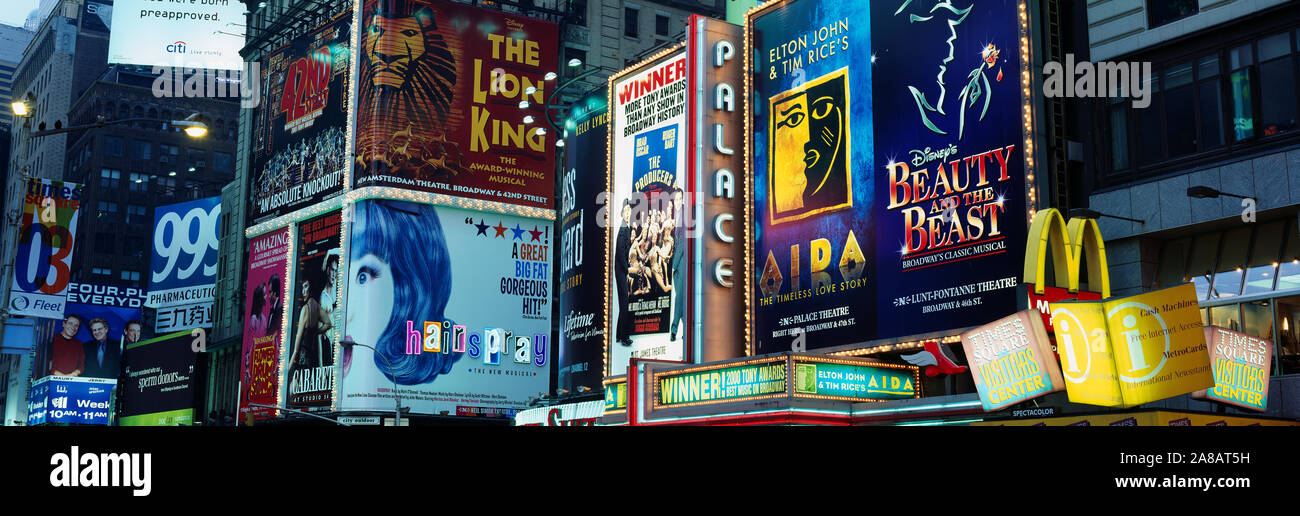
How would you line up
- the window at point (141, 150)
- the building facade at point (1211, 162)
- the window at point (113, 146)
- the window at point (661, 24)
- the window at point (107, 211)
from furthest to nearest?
the window at point (141, 150) → the window at point (113, 146) → the window at point (107, 211) → the window at point (661, 24) → the building facade at point (1211, 162)

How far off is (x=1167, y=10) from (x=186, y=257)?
69.4m

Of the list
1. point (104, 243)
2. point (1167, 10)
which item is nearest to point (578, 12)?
point (1167, 10)

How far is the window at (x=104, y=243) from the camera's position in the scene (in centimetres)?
14125

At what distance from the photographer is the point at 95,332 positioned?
96.8 m

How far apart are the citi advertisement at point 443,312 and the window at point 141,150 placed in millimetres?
90901

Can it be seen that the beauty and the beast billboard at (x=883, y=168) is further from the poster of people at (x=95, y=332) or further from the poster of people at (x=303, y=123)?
the poster of people at (x=95, y=332)

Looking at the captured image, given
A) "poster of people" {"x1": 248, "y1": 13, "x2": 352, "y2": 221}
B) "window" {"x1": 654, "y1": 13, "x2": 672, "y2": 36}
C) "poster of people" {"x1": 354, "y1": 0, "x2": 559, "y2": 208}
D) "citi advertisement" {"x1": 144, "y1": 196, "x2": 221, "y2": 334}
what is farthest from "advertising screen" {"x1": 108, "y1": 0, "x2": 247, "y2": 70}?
"window" {"x1": 654, "y1": 13, "x2": 672, "y2": 36}

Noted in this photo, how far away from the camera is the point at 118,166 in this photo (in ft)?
468

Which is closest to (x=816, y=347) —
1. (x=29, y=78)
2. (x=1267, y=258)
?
(x=1267, y=258)

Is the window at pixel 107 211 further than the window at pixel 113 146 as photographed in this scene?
No

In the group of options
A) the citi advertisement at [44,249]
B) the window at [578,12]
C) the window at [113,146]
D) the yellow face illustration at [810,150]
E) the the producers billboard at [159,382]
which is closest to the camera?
the yellow face illustration at [810,150]

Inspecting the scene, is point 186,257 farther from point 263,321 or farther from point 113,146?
point 113,146
